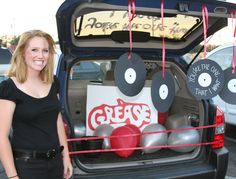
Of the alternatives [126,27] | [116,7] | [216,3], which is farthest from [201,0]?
[126,27]

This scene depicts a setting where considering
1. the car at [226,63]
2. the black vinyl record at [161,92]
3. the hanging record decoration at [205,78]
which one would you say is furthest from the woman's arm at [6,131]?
the car at [226,63]

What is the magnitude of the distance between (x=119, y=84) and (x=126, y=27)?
952 mm

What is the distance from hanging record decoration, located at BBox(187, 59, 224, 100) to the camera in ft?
9.62

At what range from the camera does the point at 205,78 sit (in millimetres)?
2932

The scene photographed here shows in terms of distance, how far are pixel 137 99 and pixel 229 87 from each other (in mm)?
981

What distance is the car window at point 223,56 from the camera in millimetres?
5875

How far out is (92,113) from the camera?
3.65 m

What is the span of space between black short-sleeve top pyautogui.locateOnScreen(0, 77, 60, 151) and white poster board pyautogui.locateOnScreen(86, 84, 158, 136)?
1.30 meters

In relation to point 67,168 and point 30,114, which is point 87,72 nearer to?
point 67,168

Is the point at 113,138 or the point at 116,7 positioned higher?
the point at 116,7

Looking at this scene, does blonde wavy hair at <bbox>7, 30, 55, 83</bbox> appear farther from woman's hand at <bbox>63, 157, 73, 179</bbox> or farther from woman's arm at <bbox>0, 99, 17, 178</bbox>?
woman's hand at <bbox>63, 157, 73, 179</bbox>

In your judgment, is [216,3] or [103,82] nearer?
[216,3]

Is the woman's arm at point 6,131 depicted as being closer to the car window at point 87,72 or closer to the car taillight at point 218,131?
the car taillight at point 218,131

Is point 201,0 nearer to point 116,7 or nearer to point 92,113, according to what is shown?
point 116,7
